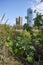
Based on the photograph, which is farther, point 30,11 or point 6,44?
point 30,11

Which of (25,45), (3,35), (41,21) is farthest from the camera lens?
(41,21)

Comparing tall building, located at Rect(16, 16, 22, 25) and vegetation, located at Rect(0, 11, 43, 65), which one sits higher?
tall building, located at Rect(16, 16, 22, 25)

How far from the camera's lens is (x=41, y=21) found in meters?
4.65

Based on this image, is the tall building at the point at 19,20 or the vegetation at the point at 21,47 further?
the tall building at the point at 19,20

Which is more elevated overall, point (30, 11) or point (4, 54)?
point (30, 11)

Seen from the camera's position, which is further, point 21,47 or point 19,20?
point 19,20

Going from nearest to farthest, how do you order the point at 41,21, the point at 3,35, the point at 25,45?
the point at 25,45, the point at 3,35, the point at 41,21

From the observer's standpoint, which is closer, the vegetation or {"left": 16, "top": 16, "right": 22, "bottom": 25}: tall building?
the vegetation

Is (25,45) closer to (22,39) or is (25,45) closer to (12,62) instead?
(22,39)

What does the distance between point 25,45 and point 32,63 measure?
42 cm

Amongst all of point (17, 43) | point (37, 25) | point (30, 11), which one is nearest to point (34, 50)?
point (17, 43)

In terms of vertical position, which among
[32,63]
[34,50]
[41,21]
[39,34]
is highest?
[41,21]

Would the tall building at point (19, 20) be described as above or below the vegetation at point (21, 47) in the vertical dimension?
above

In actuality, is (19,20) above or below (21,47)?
above
